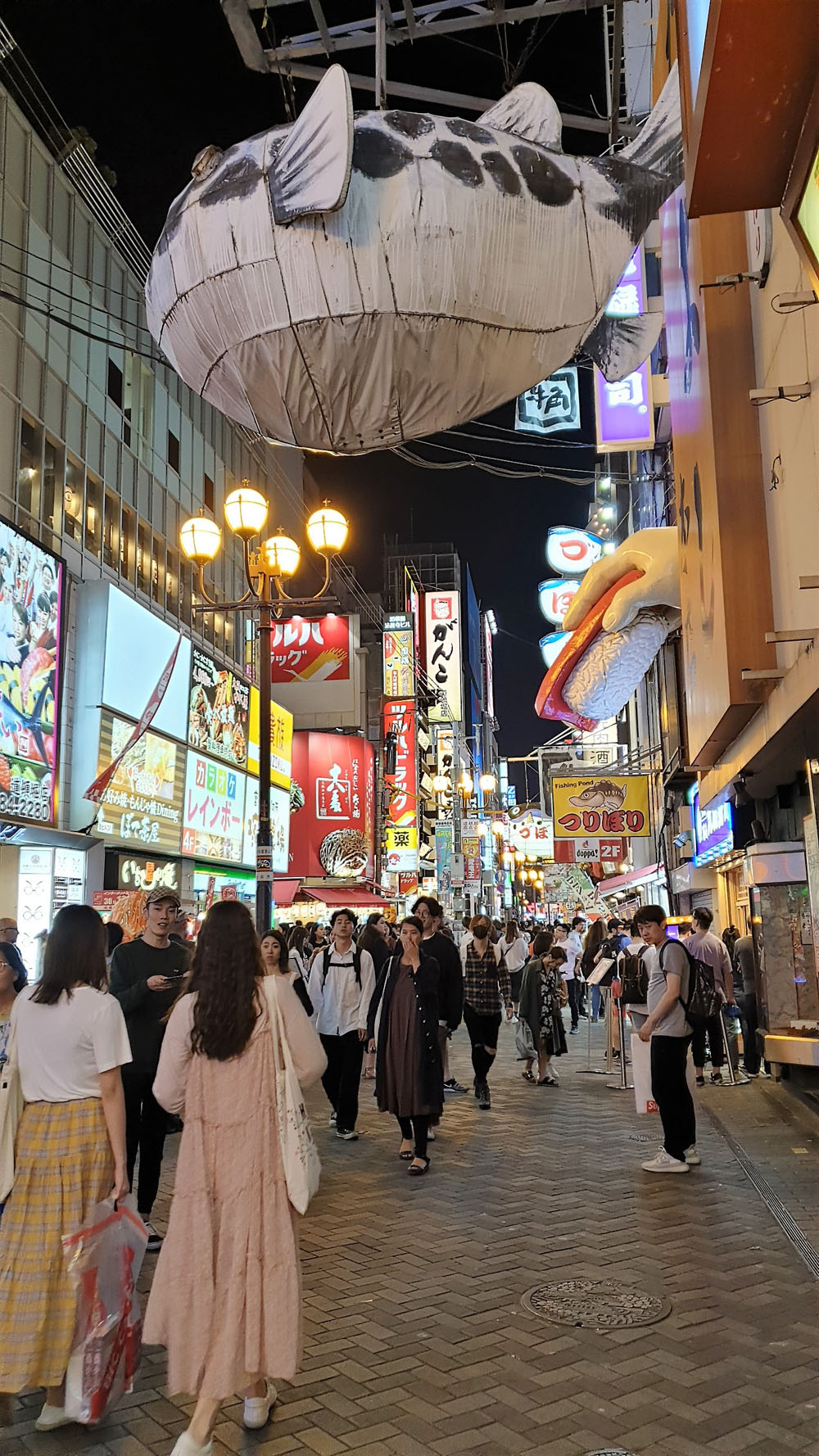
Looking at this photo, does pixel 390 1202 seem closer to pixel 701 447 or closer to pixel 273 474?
pixel 701 447

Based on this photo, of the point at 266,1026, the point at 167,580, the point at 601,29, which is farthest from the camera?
the point at 167,580

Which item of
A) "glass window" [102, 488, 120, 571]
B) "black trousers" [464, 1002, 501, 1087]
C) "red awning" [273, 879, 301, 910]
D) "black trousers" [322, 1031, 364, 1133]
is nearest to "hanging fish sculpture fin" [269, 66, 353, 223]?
"black trousers" [322, 1031, 364, 1133]

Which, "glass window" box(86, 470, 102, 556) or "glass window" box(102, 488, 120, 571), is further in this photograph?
"glass window" box(102, 488, 120, 571)

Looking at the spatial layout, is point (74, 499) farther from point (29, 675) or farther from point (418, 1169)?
point (418, 1169)

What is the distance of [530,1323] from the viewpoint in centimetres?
503

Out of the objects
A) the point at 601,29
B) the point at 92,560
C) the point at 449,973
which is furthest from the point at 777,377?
the point at 92,560

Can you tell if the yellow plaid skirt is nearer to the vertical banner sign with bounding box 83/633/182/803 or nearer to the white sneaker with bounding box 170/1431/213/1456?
the white sneaker with bounding box 170/1431/213/1456

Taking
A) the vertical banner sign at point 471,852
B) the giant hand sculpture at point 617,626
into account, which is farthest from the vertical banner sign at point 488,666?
the giant hand sculpture at point 617,626

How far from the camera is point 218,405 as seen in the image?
4.61m

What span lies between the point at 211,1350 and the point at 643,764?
31.0m

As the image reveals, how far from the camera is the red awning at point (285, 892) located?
34.2 metres

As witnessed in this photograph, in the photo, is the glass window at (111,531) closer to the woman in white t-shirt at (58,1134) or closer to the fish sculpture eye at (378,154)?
the woman in white t-shirt at (58,1134)

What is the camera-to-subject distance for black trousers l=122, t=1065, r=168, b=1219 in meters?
6.42

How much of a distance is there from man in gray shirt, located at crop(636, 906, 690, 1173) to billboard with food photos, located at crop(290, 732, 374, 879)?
30.4 metres
